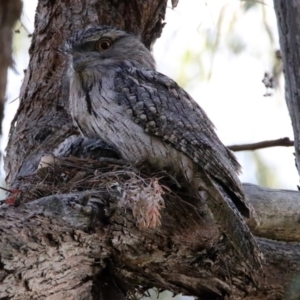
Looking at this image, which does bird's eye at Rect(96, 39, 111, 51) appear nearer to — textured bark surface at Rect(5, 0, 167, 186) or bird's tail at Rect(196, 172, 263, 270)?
textured bark surface at Rect(5, 0, 167, 186)

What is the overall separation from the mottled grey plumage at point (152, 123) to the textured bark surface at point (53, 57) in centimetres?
50

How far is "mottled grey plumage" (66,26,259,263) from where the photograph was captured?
3322 millimetres

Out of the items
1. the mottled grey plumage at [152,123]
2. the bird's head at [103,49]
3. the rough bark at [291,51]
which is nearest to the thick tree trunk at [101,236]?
the mottled grey plumage at [152,123]

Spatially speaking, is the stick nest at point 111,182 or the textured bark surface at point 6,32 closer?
the stick nest at point 111,182

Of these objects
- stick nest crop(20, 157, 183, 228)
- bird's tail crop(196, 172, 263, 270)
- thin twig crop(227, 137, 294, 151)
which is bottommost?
bird's tail crop(196, 172, 263, 270)

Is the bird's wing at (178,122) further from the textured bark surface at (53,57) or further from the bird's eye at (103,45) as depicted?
the textured bark surface at (53,57)

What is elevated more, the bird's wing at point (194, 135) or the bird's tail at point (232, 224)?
the bird's wing at point (194, 135)

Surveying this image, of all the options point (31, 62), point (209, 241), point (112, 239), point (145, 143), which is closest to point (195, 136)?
point (145, 143)

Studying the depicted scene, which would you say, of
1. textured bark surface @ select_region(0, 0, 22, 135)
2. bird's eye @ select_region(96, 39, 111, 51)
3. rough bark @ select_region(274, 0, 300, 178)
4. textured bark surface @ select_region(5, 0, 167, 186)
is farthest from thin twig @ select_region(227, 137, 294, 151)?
textured bark surface @ select_region(0, 0, 22, 135)

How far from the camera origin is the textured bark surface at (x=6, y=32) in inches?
153

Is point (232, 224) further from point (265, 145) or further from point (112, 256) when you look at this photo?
point (265, 145)

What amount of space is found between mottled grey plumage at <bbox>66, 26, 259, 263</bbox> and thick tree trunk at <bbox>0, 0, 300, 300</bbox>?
111 mm

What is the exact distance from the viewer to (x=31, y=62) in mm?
4668

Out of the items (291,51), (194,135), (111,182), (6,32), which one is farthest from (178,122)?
(6,32)
